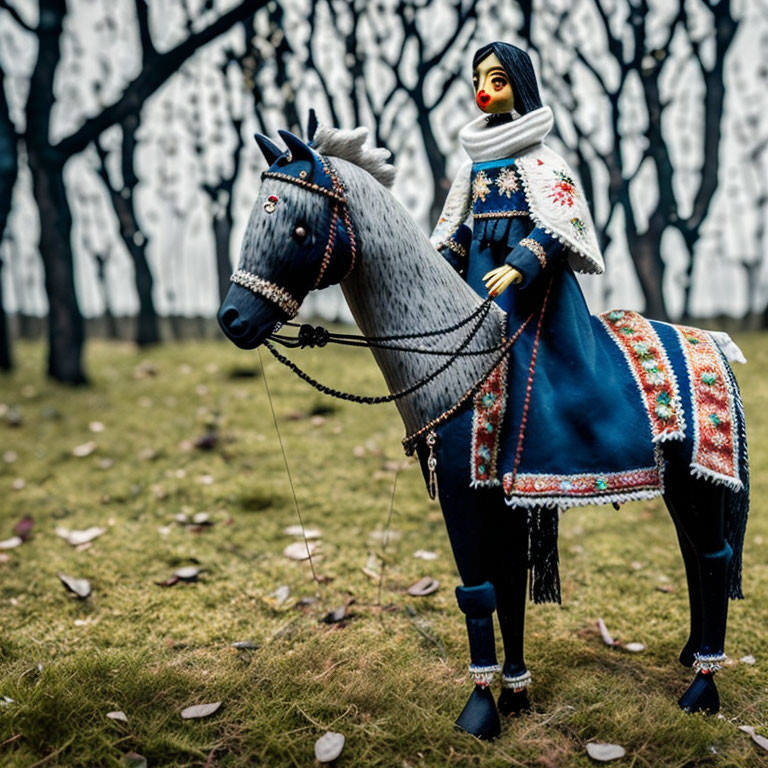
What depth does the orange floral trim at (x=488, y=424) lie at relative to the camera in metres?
2.49

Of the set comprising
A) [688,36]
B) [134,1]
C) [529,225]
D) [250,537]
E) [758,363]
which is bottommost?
[250,537]

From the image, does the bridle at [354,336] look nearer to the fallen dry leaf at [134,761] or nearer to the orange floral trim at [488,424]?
the orange floral trim at [488,424]

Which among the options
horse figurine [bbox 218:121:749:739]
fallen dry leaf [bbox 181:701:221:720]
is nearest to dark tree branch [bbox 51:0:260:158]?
horse figurine [bbox 218:121:749:739]

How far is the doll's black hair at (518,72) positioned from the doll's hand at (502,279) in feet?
2.27

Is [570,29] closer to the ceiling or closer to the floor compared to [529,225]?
closer to the ceiling

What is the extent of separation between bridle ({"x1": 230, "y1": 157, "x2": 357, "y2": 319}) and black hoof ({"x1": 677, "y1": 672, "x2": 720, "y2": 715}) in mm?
2206

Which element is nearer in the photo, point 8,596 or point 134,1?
point 8,596

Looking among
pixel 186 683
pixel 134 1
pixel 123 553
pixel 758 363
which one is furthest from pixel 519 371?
pixel 134 1

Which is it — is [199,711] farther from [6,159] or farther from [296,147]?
[6,159]

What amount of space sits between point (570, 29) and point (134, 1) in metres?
4.71

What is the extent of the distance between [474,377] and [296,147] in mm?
995

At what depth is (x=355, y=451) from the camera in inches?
226

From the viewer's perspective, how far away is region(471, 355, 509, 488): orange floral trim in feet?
8.17

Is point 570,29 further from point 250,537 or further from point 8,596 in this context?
point 8,596
